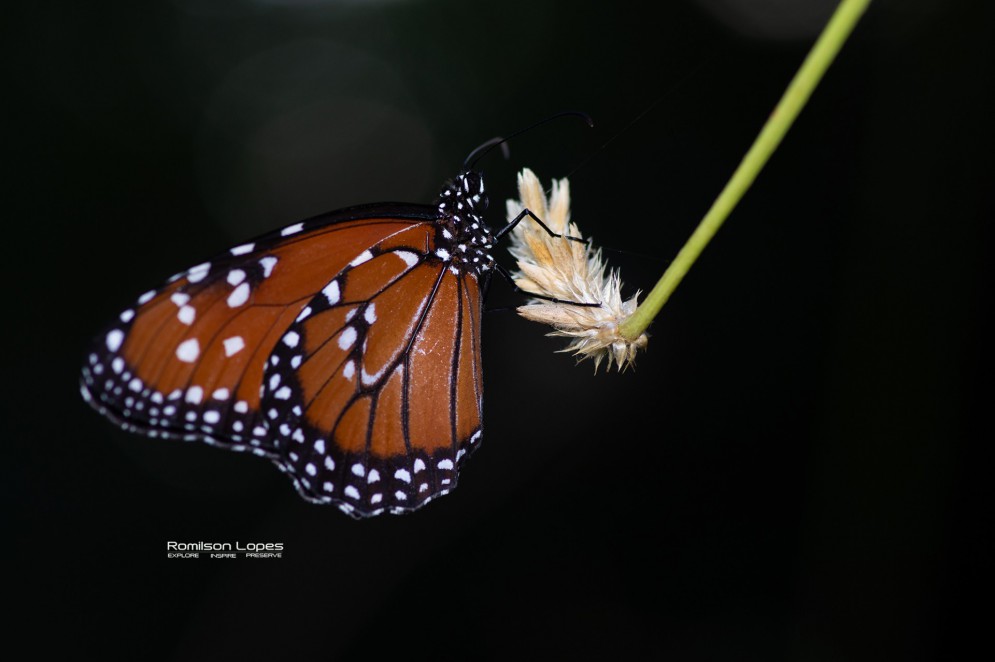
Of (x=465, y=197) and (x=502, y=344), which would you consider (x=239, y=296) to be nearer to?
(x=465, y=197)

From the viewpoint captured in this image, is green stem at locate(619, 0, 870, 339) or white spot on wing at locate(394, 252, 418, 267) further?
white spot on wing at locate(394, 252, 418, 267)

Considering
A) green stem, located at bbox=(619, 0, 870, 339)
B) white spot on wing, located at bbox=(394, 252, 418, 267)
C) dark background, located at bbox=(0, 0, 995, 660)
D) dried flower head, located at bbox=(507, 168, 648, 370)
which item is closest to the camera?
green stem, located at bbox=(619, 0, 870, 339)

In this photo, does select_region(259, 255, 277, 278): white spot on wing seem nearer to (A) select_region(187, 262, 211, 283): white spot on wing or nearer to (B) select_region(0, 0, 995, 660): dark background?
(A) select_region(187, 262, 211, 283): white spot on wing

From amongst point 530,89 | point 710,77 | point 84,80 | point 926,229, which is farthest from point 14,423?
point 926,229

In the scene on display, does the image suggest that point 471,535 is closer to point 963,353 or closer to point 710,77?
point 963,353

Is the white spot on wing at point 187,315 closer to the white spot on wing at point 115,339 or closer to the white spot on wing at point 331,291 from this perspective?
the white spot on wing at point 115,339

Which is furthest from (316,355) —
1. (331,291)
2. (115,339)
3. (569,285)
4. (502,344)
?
(502,344)

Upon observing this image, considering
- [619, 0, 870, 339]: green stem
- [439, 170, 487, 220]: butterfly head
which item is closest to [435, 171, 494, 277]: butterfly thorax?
[439, 170, 487, 220]: butterfly head

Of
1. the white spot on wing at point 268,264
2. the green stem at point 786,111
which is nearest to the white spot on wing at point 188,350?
the white spot on wing at point 268,264
